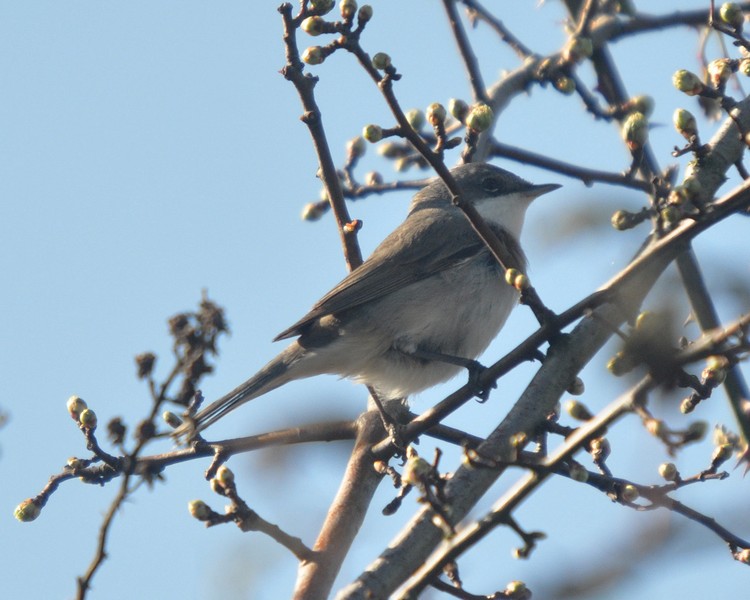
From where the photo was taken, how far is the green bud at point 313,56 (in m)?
4.07

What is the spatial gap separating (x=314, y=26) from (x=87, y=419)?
Result: 1799mm

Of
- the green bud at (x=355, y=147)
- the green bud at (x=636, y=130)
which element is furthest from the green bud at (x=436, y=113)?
the green bud at (x=355, y=147)

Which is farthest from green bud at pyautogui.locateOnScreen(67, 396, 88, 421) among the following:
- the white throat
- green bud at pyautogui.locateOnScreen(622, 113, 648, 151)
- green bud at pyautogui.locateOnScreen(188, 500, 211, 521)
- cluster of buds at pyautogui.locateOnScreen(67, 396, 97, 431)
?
the white throat

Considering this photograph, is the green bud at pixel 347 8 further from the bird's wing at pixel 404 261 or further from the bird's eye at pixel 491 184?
the bird's eye at pixel 491 184

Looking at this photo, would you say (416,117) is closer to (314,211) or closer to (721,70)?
(314,211)

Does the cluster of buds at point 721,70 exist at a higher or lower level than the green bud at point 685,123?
higher

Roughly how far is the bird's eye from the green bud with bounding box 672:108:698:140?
10.2ft

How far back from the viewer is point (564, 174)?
561 cm

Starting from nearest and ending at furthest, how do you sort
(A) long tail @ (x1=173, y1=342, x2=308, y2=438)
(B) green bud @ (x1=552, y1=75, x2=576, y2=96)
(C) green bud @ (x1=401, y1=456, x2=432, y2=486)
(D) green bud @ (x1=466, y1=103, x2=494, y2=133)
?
(C) green bud @ (x1=401, y1=456, x2=432, y2=486), (D) green bud @ (x1=466, y1=103, x2=494, y2=133), (A) long tail @ (x1=173, y1=342, x2=308, y2=438), (B) green bud @ (x1=552, y1=75, x2=576, y2=96)

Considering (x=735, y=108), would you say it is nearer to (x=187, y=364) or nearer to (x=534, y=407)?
(x=534, y=407)

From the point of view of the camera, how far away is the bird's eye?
7031 millimetres

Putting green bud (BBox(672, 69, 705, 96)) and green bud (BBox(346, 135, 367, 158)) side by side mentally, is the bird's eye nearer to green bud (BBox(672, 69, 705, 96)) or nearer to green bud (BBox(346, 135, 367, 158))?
green bud (BBox(346, 135, 367, 158))

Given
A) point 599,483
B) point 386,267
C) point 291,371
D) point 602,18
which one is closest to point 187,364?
point 599,483

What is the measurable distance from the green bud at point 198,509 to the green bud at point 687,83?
237 cm
